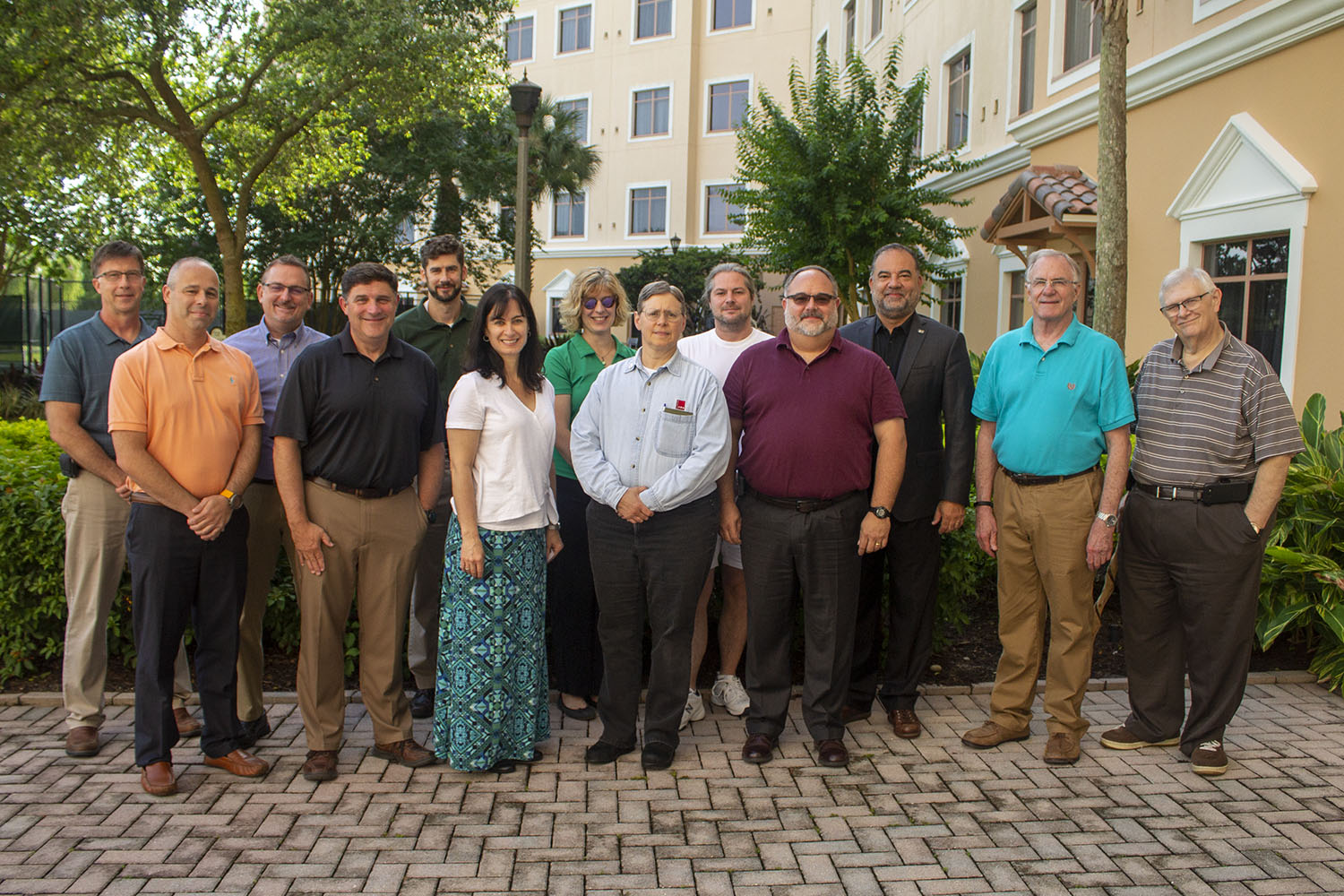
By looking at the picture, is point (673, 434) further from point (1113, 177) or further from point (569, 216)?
point (569, 216)

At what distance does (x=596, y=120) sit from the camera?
38.0 metres

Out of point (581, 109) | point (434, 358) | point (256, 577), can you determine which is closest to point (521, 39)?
point (581, 109)

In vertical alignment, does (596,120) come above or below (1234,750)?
above

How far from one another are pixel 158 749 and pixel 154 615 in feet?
1.78

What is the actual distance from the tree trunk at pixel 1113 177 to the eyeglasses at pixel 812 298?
5.58m

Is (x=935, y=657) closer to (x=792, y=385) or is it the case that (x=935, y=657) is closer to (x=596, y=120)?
(x=792, y=385)

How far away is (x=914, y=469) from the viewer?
4898 millimetres

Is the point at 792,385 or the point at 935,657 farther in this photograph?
the point at 935,657

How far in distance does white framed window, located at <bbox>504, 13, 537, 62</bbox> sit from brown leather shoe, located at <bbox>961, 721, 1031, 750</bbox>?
128ft

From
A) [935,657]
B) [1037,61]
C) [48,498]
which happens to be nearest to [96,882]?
[48,498]

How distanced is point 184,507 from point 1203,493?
14.3ft

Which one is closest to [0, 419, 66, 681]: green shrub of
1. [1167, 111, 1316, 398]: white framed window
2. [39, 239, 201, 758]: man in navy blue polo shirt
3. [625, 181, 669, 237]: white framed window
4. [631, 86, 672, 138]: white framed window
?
[39, 239, 201, 758]: man in navy blue polo shirt

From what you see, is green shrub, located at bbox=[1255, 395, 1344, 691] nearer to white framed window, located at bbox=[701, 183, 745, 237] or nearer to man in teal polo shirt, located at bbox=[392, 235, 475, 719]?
man in teal polo shirt, located at bbox=[392, 235, 475, 719]

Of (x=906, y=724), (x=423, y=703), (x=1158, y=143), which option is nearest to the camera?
(x=906, y=724)
